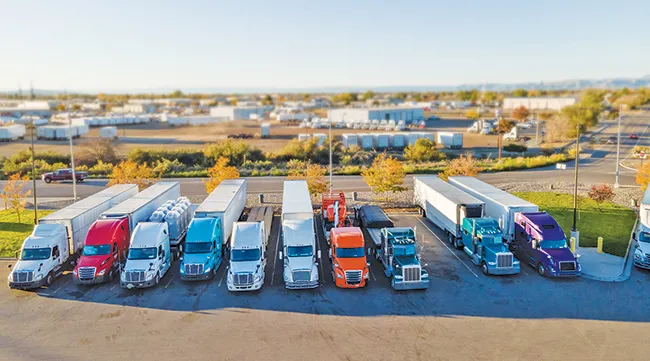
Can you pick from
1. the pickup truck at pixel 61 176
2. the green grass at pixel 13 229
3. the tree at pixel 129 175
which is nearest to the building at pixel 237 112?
the pickup truck at pixel 61 176

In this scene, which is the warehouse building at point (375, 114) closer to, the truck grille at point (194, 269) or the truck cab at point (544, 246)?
the truck cab at point (544, 246)

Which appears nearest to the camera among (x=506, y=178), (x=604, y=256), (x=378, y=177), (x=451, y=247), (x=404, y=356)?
(x=404, y=356)

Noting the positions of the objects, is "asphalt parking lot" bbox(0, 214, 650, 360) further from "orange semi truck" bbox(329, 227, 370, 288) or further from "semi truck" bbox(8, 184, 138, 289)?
"semi truck" bbox(8, 184, 138, 289)

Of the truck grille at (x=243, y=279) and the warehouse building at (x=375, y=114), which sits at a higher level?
the warehouse building at (x=375, y=114)

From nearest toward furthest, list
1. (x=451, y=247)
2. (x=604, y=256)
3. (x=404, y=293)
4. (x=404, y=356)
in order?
(x=404, y=356), (x=404, y=293), (x=604, y=256), (x=451, y=247)

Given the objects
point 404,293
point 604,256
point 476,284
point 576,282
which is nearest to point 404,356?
point 404,293

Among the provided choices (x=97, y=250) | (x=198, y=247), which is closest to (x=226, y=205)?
(x=198, y=247)

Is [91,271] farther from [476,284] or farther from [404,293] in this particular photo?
[476,284]
